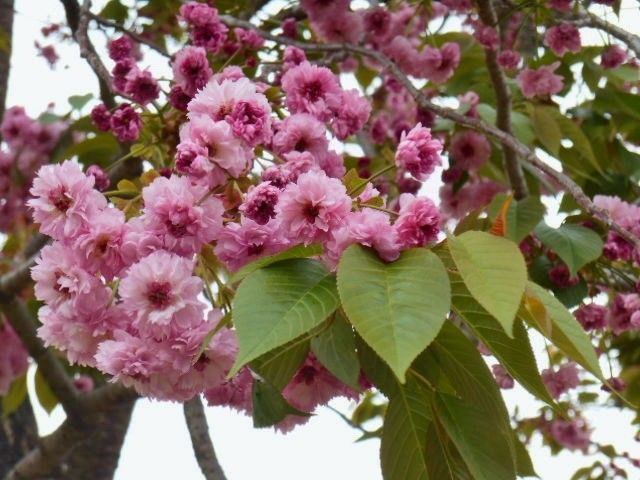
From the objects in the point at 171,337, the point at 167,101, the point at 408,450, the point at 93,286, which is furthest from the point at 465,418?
the point at 167,101

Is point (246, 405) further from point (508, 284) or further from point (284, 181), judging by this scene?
point (508, 284)

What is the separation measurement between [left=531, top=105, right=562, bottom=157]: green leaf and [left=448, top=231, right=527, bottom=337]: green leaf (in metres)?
1.25

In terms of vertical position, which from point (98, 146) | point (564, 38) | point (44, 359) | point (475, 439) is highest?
point (564, 38)

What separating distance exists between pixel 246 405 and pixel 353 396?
0.15 metres

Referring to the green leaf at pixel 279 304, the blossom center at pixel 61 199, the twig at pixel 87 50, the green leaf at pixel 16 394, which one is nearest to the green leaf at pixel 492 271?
the green leaf at pixel 279 304

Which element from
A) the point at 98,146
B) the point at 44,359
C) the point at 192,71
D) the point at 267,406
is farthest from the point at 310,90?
the point at 98,146

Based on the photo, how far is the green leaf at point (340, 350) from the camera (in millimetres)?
911

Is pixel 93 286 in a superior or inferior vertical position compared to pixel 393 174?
inferior

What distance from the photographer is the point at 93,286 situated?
1.04m

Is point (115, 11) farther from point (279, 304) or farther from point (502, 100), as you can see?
point (279, 304)

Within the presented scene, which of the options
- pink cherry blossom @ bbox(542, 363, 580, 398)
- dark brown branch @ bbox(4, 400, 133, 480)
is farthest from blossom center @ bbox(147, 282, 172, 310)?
pink cherry blossom @ bbox(542, 363, 580, 398)

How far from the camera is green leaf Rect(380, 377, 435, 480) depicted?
94 centimetres

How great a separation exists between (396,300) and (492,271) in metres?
0.09

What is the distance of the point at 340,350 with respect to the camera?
92 centimetres
